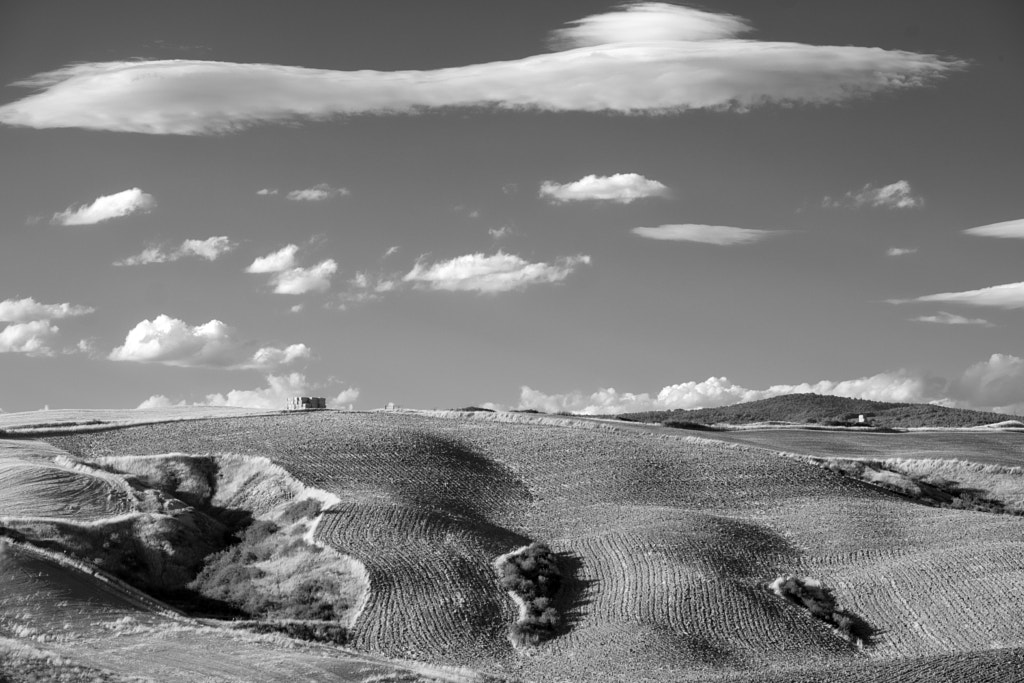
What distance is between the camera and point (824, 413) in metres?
150

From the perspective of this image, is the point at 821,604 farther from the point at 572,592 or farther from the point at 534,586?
the point at 534,586

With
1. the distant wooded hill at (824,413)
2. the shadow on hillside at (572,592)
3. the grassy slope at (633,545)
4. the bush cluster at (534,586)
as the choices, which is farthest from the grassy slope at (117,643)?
the distant wooded hill at (824,413)

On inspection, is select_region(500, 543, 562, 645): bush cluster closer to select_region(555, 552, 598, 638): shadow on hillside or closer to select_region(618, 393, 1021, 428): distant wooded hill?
select_region(555, 552, 598, 638): shadow on hillside

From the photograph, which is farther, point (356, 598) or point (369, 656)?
point (356, 598)

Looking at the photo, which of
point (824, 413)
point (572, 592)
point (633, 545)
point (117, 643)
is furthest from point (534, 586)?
point (824, 413)

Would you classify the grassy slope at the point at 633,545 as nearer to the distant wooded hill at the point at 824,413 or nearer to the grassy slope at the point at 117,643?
the grassy slope at the point at 117,643

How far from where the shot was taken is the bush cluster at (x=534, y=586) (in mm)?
39188

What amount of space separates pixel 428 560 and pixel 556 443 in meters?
21.9

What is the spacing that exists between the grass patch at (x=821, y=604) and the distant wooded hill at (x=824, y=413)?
8571cm

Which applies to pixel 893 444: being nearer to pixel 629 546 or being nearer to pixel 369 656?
pixel 629 546

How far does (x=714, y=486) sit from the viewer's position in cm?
5794

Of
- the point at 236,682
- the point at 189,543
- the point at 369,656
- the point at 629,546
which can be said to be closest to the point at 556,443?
the point at 629,546

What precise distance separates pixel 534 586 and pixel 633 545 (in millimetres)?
5649

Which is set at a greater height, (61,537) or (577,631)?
(61,537)
